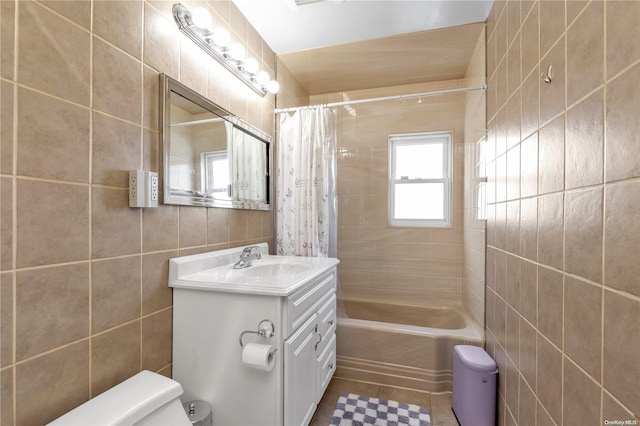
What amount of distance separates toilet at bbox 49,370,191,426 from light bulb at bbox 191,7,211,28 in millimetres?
1479

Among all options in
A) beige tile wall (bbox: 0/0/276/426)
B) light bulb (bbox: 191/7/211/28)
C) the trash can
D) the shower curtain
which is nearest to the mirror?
beige tile wall (bbox: 0/0/276/426)

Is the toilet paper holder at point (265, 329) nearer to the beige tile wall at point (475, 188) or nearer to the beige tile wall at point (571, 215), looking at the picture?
the beige tile wall at point (571, 215)

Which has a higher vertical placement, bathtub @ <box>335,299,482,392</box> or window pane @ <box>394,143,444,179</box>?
window pane @ <box>394,143,444,179</box>

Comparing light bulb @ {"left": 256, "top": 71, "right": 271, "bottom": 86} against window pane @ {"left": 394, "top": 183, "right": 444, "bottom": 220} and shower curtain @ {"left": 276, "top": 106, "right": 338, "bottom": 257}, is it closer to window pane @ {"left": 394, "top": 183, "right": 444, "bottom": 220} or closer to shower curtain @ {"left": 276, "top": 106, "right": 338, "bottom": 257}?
shower curtain @ {"left": 276, "top": 106, "right": 338, "bottom": 257}

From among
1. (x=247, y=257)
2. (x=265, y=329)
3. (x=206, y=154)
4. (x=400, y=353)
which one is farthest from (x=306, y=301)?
(x=400, y=353)

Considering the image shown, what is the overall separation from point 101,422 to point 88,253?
1.59ft

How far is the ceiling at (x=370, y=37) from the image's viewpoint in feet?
5.50

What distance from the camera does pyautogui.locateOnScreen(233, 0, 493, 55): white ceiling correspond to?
5.41 ft

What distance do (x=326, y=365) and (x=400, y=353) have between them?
1.88ft

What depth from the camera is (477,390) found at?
142 centimetres

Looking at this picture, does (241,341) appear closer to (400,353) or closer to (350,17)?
(400,353)

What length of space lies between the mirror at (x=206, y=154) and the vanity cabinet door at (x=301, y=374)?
786 mm

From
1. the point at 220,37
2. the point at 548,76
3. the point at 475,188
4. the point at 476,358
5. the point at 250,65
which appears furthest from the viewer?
A: the point at 475,188

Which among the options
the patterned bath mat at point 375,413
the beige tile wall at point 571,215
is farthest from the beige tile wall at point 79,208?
the beige tile wall at point 571,215
